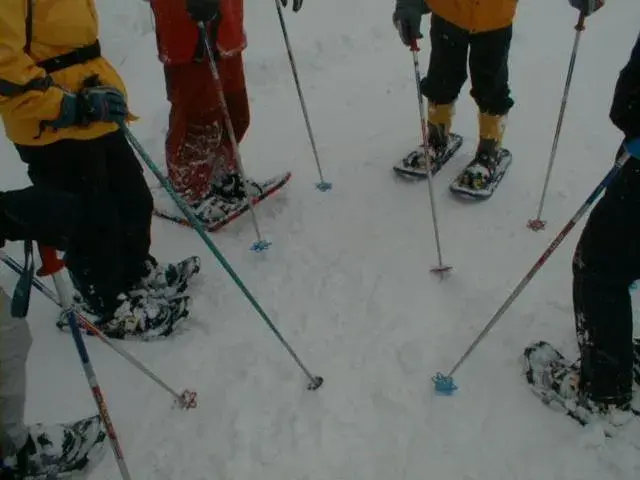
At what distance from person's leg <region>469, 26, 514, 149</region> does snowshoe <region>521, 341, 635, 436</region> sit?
6.06 ft

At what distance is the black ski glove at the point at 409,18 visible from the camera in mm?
3727

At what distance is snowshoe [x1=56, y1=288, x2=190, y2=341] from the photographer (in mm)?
3477

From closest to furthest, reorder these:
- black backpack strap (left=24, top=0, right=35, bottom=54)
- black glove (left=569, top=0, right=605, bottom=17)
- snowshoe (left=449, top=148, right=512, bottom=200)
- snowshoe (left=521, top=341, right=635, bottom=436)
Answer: black backpack strap (left=24, top=0, right=35, bottom=54), snowshoe (left=521, top=341, right=635, bottom=436), black glove (left=569, top=0, right=605, bottom=17), snowshoe (left=449, top=148, right=512, bottom=200)

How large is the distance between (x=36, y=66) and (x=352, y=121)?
3368 mm

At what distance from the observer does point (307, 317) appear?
3.51 metres

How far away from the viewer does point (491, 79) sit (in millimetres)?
4133

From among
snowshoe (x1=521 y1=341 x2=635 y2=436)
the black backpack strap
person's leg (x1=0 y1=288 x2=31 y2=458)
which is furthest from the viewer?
snowshoe (x1=521 y1=341 x2=635 y2=436)

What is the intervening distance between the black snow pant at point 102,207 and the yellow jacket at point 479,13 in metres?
2.25

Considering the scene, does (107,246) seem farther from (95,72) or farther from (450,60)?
(450,60)

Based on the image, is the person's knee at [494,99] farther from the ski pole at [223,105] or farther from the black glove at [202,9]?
the black glove at [202,9]

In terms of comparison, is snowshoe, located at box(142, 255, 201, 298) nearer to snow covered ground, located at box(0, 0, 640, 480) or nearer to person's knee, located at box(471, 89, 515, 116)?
snow covered ground, located at box(0, 0, 640, 480)

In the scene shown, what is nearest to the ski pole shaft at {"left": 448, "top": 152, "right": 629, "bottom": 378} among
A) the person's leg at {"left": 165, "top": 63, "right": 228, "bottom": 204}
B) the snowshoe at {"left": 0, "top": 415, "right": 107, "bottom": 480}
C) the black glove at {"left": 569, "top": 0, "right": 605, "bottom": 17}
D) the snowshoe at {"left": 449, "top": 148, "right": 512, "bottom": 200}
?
the black glove at {"left": 569, "top": 0, "right": 605, "bottom": 17}

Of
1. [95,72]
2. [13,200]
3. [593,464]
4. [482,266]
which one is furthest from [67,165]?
[593,464]

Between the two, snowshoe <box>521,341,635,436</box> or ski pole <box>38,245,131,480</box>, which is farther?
snowshoe <box>521,341,635,436</box>
